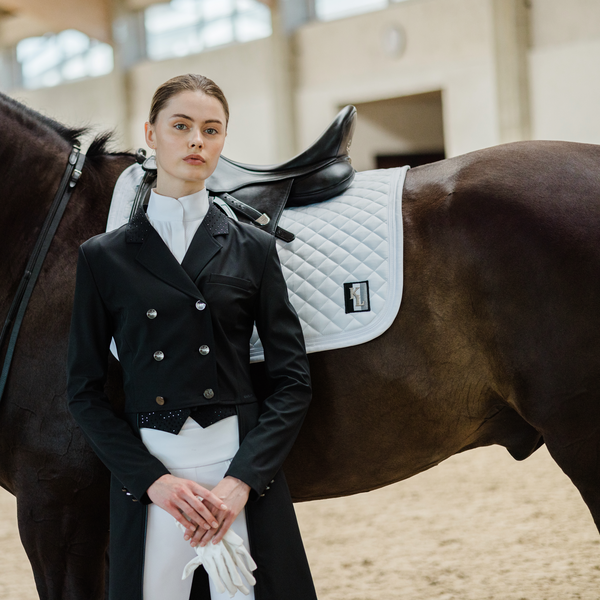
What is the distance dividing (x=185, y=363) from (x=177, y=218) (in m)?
0.28

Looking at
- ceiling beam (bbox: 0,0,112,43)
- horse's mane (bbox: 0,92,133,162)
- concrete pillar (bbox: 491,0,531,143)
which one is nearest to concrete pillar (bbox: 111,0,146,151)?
ceiling beam (bbox: 0,0,112,43)

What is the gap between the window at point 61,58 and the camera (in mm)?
11227

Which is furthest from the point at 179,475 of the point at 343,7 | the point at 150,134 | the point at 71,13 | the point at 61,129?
the point at 71,13

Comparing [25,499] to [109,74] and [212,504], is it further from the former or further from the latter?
[109,74]

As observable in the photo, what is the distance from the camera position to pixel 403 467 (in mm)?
1561

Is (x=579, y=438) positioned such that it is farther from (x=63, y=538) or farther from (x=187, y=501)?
(x=63, y=538)

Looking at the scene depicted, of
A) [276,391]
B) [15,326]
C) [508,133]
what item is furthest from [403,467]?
[508,133]

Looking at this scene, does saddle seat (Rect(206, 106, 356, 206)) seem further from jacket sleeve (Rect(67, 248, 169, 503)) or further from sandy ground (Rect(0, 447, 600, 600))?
sandy ground (Rect(0, 447, 600, 600))

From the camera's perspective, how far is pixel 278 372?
1294 millimetres

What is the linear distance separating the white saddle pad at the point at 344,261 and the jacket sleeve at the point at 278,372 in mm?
173

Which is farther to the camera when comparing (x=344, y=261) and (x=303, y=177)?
(x=303, y=177)

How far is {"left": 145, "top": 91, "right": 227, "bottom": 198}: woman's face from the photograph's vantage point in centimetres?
123

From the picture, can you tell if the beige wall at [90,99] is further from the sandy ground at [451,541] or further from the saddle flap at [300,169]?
the saddle flap at [300,169]

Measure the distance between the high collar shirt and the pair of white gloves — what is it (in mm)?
508
